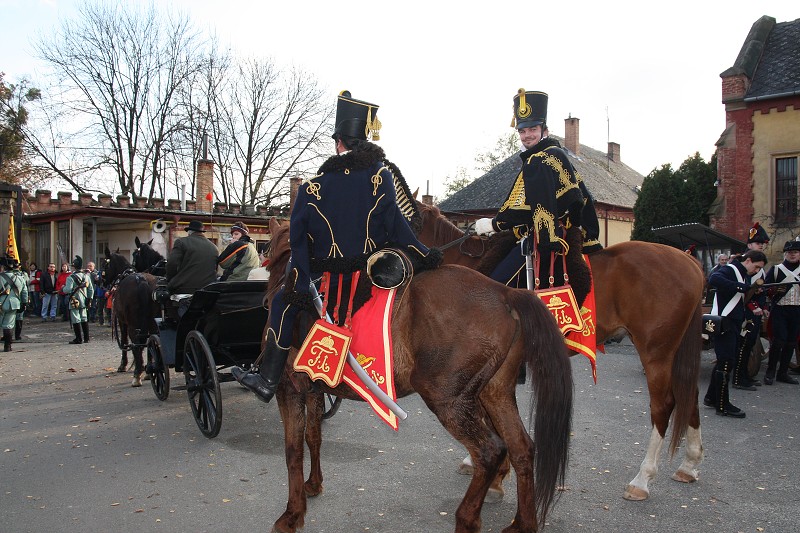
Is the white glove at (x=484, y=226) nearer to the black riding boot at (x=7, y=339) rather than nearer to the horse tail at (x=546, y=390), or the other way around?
the horse tail at (x=546, y=390)

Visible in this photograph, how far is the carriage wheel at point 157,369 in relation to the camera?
7965 millimetres

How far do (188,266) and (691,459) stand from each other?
595 centimetres

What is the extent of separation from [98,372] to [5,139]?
2892 centimetres

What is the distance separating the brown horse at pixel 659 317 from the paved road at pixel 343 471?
0.48 meters

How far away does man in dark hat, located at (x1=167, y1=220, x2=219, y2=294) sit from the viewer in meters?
8.00

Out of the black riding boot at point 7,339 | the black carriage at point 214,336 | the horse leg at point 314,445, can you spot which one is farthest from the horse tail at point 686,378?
the black riding boot at point 7,339

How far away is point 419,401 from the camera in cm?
802

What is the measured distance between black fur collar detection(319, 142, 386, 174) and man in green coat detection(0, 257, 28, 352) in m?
12.3

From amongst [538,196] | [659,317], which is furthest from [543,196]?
[659,317]

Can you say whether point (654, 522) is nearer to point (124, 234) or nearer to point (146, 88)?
point (124, 234)

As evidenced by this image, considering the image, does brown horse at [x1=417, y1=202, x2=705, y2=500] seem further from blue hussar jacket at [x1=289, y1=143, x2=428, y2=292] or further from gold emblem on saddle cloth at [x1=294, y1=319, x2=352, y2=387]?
gold emblem on saddle cloth at [x1=294, y1=319, x2=352, y2=387]

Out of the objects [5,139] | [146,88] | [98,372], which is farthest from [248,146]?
[98,372]

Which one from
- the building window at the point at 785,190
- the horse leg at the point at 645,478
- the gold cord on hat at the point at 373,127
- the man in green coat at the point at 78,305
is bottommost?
the horse leg at the point at 645,478

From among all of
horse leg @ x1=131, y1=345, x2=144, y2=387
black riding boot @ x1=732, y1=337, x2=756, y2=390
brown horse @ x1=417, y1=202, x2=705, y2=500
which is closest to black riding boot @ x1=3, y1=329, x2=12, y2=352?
horse leg @ x1=131, y1=345, x2=144, y2=387
